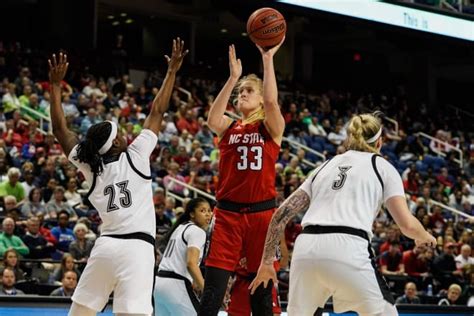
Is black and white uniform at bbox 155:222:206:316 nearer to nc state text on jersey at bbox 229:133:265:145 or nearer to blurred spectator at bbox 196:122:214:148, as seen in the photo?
nc state text on jersey at bbox 229:133:265:145

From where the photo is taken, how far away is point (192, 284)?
802cm

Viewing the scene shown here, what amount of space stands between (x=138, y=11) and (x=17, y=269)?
53.9 ft

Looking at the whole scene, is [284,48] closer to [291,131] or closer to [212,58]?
[212,58]

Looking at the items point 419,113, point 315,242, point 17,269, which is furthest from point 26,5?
point 315,242

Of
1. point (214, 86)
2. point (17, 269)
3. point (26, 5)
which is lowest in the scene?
point (17, 269)

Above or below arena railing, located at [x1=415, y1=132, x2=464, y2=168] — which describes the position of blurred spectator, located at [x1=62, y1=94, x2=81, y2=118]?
above

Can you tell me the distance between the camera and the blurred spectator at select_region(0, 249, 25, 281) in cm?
1141

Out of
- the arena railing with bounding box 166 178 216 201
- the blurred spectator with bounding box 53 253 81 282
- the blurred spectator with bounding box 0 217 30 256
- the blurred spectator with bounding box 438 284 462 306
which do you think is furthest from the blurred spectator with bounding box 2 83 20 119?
the blurred spectator with bounding box 438 284 462 306

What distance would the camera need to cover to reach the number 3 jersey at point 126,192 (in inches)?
242

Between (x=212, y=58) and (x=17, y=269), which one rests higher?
(x=212, y=58)

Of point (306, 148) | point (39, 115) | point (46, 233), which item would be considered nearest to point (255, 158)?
point (46, 233)

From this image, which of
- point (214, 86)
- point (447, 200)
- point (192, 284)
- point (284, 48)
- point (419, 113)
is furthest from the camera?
point (284, 48)

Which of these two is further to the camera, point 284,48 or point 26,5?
point 284,48

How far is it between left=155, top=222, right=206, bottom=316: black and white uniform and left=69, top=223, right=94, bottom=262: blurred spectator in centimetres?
458
